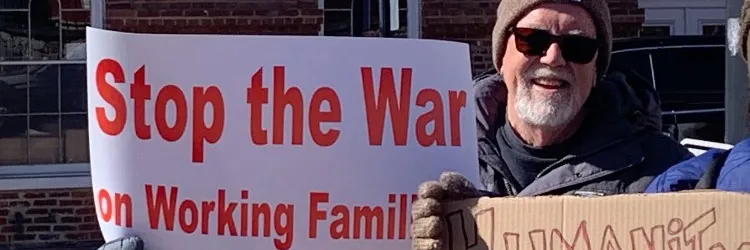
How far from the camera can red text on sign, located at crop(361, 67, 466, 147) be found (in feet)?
7.66

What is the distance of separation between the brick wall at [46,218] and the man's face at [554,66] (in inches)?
225

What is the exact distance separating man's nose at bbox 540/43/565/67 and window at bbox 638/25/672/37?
615 cm

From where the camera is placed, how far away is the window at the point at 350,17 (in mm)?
7992

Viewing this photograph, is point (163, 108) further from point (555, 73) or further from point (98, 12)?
point (98, 12)

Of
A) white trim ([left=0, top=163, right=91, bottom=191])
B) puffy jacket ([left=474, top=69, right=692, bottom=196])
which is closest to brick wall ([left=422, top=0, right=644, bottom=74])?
white trim ([left=0, top=163, right=91, bottom=191])

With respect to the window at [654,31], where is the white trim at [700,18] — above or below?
above

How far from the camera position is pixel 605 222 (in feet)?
6.84

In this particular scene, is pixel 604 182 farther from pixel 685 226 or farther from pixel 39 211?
pixel 39 211

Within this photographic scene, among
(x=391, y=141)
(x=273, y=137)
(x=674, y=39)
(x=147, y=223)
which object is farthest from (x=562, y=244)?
(x=674, y=39)

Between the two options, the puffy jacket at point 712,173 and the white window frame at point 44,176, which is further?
the white window frame at point 44,176

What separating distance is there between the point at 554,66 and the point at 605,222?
0.47 metres

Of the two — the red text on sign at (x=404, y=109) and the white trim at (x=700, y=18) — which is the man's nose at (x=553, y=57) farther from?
the white trim at (x=700, y=18)

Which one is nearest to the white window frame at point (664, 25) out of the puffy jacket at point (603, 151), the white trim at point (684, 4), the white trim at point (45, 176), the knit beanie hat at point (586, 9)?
the white trim at point (684, 4)

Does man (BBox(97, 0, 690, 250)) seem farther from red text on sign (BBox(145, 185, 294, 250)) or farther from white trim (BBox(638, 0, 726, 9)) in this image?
white trim (BBox(638, 0, 726, 9))
